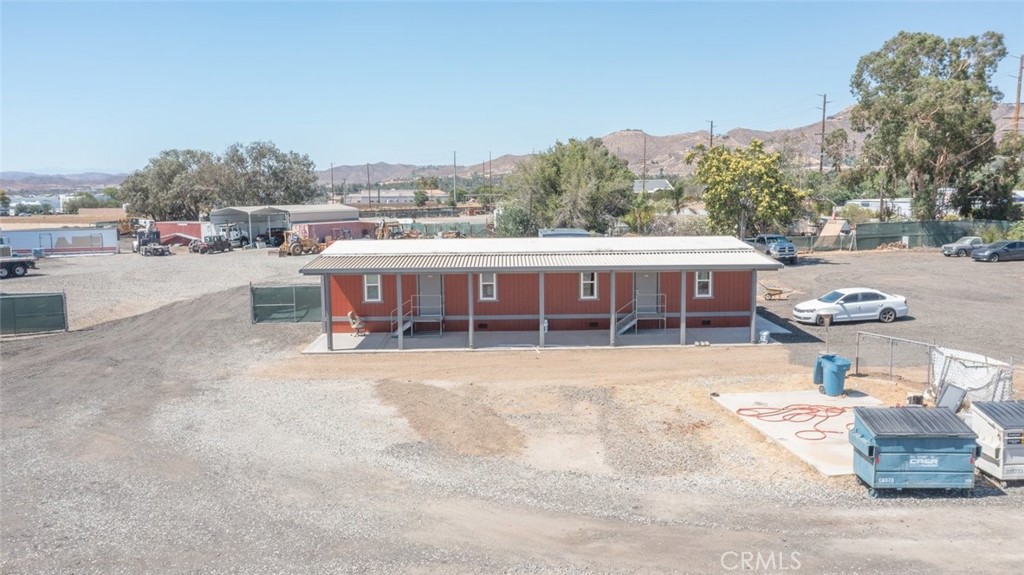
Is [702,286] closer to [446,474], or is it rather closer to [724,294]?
[724,294]

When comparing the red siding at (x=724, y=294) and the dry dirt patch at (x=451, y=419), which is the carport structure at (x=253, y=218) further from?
the dry dirt patch at (x=451, y=419)

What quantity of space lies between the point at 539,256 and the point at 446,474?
13310mm

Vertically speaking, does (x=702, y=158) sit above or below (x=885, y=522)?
above

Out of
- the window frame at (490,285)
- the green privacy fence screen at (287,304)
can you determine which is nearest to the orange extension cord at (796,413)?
the window frame at (490,285)

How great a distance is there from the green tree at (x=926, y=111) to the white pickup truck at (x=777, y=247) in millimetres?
14572

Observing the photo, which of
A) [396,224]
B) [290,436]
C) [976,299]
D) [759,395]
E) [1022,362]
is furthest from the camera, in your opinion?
[396,224]

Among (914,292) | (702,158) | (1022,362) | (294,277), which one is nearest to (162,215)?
(294,277)

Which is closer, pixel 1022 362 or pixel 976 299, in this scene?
pixel 1022 362

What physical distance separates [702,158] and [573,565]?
40.0 metres

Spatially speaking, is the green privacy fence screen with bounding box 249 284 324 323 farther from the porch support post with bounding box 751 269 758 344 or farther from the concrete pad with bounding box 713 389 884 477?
the concrete pad with bounding box 713 389 884 477

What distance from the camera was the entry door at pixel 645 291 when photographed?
2659 centimetres

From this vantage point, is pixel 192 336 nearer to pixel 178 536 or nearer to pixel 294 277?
pixel 294 277

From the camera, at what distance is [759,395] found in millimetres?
18578

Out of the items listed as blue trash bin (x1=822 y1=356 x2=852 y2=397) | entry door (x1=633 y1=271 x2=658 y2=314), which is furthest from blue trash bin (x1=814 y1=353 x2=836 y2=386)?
entry door (x1=633 y1=271 x2=658 y2=314)
